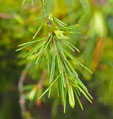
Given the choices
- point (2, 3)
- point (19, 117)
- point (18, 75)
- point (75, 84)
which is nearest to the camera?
point (75, 84)

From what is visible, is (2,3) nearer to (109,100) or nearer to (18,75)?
(18,75)

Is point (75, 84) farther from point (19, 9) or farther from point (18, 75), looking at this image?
point (18, 75)

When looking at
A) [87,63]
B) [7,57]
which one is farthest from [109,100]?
[7,57]

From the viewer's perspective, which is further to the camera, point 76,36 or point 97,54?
point 97,54

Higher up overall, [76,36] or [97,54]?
[76,36]

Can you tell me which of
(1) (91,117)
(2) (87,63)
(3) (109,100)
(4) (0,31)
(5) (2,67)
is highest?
(4) (0,31)

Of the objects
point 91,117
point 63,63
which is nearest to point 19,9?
point 63,63

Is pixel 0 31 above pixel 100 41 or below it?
above

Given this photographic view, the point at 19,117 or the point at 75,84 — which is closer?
the point at 75,84

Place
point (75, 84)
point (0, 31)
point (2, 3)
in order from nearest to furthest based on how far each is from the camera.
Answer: point (75, 84) → point (0, 31) → point (2, 3)
